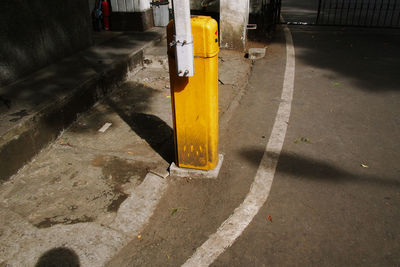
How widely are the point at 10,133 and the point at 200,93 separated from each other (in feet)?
7.30

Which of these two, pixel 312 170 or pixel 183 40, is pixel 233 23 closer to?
pixel 312 170

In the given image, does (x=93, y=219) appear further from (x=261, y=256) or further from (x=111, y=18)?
(x=111, y=18)

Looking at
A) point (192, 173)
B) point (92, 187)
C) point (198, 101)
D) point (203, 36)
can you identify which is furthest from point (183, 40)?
point (92, 187)

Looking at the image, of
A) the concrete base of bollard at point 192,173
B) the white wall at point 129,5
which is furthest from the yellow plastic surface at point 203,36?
the white wall at point 129,5

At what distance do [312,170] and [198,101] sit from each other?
163 cm

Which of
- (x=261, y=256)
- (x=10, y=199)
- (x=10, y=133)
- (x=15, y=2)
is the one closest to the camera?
(x=261, y=256)

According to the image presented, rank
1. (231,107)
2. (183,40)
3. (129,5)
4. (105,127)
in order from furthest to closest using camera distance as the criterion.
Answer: (129,5) < (231,107) < (105,127) < (183,40)

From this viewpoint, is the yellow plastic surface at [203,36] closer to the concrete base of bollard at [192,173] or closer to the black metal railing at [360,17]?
the concrete base of bollard at [192,173]

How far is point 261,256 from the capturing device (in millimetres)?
2795

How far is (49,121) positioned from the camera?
14.4 feet

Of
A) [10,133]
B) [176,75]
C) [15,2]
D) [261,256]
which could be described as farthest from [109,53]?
[261,256]

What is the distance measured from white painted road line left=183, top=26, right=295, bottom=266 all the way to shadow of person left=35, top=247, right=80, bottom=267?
3.05ft

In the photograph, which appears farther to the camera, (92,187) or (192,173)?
(192,173)

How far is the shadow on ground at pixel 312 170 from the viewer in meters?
3.70
